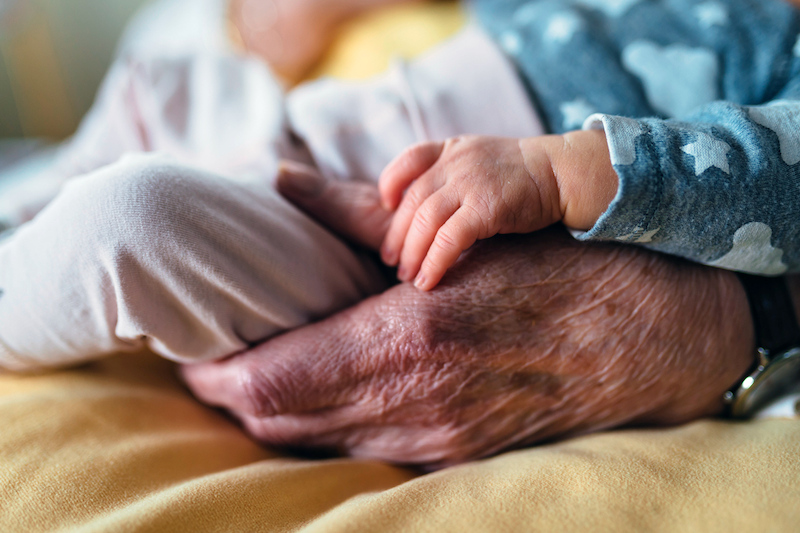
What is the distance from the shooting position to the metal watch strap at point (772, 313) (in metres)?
0.64

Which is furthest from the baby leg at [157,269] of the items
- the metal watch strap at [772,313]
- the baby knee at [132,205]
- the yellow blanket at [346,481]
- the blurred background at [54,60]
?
the blurred background at [54,60]

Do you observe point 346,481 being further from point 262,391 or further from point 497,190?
point 497,190

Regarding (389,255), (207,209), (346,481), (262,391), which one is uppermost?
(207,209)

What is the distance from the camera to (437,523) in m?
0.47

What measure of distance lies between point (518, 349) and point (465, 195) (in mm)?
202

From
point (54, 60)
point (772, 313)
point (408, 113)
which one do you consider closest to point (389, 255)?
point (408, 113)

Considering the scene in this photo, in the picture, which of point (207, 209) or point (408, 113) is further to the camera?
point (408, 113)

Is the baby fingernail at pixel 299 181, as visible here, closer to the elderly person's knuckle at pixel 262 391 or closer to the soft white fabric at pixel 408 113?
the soft white fabric at pixel 408 113

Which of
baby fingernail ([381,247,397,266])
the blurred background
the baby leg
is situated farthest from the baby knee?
the blurred background

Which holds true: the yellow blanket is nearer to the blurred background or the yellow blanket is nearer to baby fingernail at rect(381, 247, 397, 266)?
baby fingernail at rect(381, 247, 397, 266)

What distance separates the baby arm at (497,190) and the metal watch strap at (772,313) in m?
0.29

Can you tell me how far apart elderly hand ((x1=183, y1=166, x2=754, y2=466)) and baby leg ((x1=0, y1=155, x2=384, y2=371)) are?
0.22 ft

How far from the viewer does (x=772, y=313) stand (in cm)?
64

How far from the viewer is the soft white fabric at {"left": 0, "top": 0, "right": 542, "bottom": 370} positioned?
21.7 inches
